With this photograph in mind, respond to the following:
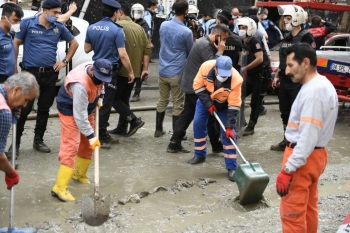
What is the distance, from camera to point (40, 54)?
795 centimetres

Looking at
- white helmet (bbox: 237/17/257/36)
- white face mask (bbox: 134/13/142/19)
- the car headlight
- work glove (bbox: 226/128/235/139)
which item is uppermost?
white helmet (bbox: 237/17/257/36)

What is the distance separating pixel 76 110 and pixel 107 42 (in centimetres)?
214

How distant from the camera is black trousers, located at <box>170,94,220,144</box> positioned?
27.7ft

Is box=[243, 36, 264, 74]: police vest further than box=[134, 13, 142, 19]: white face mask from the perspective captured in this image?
No

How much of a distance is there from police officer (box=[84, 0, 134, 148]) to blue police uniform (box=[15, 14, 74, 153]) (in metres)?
0.43

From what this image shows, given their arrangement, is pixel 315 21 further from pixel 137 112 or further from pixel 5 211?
pixel 5 211

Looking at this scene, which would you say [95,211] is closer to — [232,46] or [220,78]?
[220,78]

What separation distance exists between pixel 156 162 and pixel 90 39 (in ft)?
6.23

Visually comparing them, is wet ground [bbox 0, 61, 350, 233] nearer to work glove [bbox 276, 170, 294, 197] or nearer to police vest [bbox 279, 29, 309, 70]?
work glove [bbox 276, 170, 294, 197]

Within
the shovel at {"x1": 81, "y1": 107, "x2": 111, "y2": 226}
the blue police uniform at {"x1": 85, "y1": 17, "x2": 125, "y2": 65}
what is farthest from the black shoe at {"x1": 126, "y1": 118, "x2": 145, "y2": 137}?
the shovel at {"x1": 81, "y1": 107, "x2": 111, "y2": 226}

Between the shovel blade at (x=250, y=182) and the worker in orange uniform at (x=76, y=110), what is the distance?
1.54 meters

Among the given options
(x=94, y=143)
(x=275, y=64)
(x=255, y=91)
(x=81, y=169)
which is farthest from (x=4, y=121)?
(x=275, y=64)

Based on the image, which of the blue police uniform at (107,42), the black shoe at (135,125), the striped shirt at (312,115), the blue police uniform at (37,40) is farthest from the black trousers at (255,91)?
the striped shirt at (312,115)

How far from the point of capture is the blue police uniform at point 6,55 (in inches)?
289
